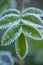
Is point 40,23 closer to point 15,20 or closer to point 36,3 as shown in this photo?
point 15,20

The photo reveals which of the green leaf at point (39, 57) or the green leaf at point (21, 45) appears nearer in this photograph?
the green leaf at point (21, 45)

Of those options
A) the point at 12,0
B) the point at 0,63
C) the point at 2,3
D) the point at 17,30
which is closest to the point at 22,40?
the point at 17,30

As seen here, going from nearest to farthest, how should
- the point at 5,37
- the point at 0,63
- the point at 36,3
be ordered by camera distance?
the point at 5,37 < the point at 0,63 < the point at 36,3

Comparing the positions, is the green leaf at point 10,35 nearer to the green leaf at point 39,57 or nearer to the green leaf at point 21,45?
the green leaf at point 21,45

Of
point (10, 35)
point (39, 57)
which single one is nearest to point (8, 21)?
point (10, 35)

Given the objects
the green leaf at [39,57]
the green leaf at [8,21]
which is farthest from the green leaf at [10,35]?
the green leaf at [39,57]

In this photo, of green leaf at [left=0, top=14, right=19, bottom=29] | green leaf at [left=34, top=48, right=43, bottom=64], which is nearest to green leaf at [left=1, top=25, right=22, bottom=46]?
green leaf at [left=0, top=14, right=19, bottom=29]

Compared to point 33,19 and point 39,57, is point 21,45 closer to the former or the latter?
point 33,19

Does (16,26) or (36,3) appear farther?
(36,3)
